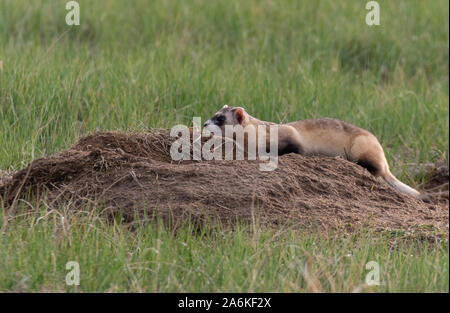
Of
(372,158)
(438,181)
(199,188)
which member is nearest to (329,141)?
(372,158)

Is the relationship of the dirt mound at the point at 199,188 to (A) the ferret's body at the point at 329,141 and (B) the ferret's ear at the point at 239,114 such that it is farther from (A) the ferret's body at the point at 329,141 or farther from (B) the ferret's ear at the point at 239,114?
(B) the ferret's ear at the point at 239,114

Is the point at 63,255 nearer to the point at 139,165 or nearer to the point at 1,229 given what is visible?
the point at 1,229

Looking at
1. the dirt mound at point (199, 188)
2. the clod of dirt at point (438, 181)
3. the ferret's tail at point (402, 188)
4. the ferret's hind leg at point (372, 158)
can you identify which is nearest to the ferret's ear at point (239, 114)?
the dirt mound at point (199, 188)

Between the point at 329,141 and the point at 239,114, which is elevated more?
the point at 239,114

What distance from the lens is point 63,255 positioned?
→ 14.7ft

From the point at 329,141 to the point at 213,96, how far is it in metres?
2.12

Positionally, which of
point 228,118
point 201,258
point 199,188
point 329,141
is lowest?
point 201,258

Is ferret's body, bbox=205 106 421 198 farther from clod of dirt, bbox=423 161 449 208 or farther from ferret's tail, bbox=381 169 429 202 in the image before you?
clod of dirt, bbox=423 161 449 208

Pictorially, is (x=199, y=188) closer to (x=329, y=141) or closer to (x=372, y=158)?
(x=329, y=141)

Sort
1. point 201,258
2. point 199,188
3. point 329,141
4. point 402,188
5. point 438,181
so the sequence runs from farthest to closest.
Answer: point 438,181 < point 402,188 < point 329,141 < point 199,188 < point 201,258

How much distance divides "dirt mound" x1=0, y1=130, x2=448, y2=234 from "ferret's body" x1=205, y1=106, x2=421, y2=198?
1.19 feet

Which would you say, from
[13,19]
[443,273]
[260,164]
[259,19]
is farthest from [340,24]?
[443,273]

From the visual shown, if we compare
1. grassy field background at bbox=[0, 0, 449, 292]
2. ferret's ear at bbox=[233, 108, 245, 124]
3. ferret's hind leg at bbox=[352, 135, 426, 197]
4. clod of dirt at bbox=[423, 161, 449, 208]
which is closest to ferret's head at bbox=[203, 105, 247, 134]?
ferret's ear at bbox=[233, 108, 245, 124]

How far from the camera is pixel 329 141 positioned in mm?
6555
